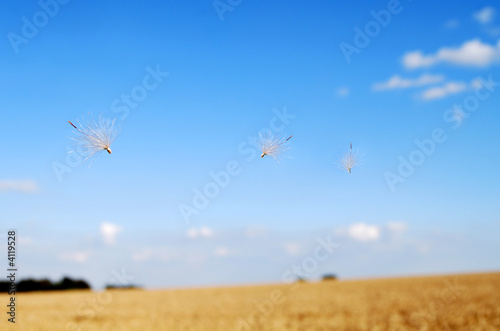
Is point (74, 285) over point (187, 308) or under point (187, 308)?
over

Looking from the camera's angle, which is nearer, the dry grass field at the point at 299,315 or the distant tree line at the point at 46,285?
the dry grass field at the point at 299,315

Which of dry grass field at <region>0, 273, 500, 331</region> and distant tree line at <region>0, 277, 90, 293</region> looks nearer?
dry grass field at <region>0, 273, 500, 331</region>

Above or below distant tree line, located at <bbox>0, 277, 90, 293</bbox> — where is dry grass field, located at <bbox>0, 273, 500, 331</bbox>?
below

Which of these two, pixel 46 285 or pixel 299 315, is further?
pixel 46 285

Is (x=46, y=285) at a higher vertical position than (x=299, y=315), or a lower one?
higher

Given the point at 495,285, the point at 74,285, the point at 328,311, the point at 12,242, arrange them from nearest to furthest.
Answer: the point at 12,242 → the point at 328,311 → the point at 495,285 → the point at 74,285

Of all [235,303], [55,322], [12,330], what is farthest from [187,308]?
[12,330]

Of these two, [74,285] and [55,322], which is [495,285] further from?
[74,285]

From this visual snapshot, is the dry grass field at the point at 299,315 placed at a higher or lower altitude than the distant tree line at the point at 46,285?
lower
